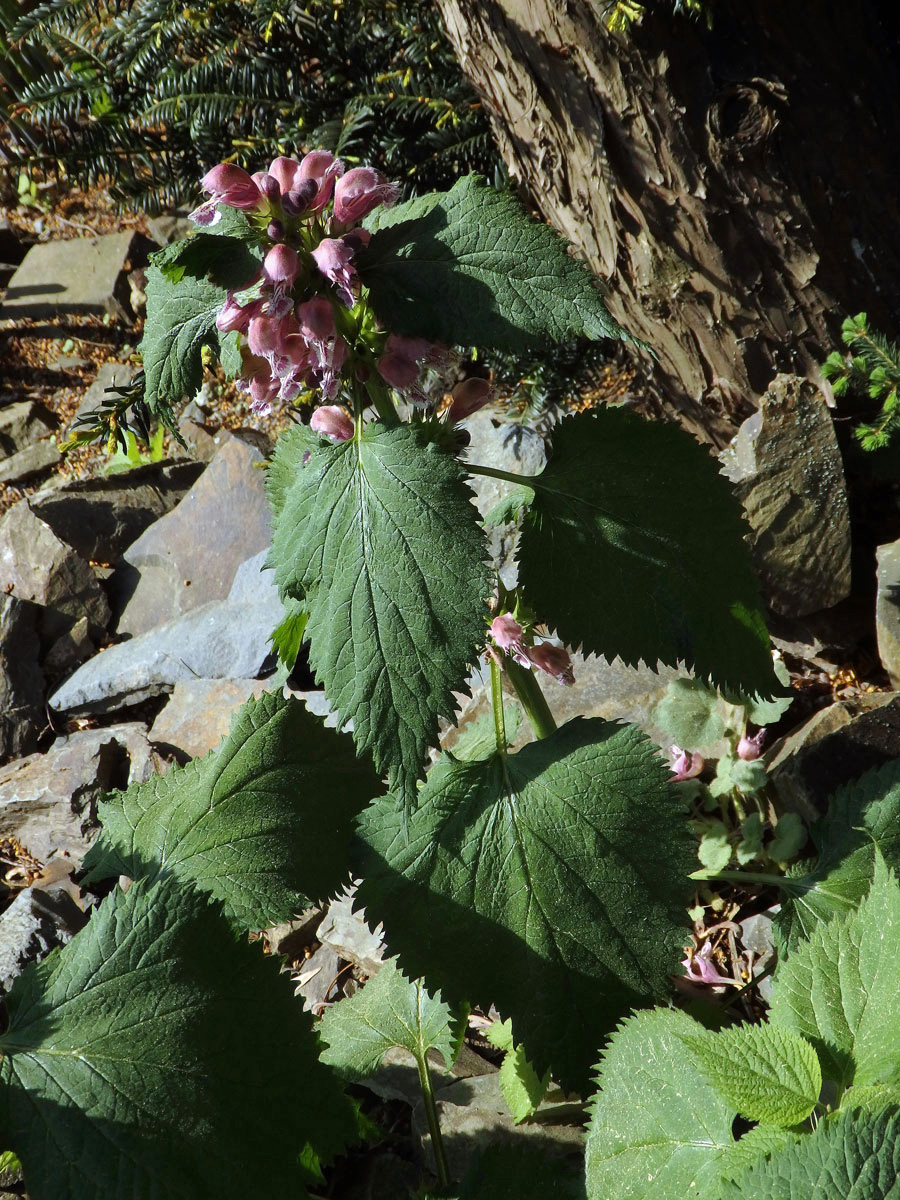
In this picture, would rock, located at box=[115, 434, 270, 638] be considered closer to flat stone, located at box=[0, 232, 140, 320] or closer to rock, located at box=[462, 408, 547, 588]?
rock, located at box=[462, 408, 547, 588]

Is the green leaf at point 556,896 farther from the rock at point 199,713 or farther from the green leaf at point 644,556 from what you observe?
the rock at point 199,713

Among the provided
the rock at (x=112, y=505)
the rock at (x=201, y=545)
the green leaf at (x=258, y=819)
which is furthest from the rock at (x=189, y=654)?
the green leaf at (x=258, y=819)

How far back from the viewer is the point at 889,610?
219 centimetres

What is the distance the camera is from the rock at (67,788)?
2.62 metres

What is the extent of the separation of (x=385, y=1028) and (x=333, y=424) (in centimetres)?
110

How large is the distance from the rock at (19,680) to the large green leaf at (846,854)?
2.47 metres

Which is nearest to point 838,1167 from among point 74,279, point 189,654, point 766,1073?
point 766,1073

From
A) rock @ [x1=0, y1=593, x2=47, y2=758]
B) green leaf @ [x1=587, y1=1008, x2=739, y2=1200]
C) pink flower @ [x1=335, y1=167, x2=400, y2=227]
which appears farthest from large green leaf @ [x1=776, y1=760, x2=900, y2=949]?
rock @ [x1=0, y1=593, x2=47, y2=758]

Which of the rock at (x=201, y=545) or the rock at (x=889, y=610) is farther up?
the rock at (x=201, y=545)

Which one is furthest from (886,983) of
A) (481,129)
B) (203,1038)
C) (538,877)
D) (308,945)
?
(481,129)

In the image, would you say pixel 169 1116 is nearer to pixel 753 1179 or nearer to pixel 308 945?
pixel 753 1179

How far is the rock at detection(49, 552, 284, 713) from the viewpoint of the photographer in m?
2.88

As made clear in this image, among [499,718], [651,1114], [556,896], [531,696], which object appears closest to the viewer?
[651,1114]

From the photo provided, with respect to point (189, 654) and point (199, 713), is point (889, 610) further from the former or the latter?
point (189, 654)
